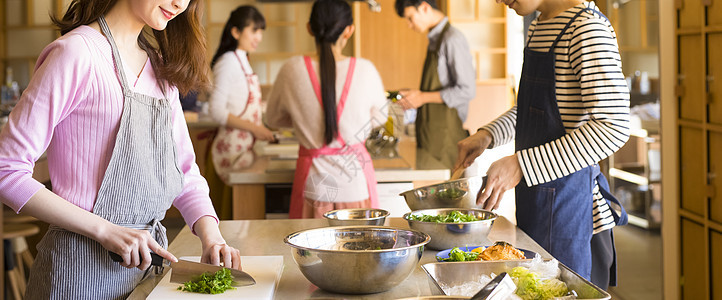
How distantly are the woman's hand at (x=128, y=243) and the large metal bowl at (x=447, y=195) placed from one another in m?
0.71

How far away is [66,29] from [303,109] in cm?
145

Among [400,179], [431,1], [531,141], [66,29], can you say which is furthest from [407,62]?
[66,29]

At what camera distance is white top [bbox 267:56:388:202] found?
270 centimetres

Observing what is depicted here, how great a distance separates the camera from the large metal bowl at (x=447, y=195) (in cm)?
164

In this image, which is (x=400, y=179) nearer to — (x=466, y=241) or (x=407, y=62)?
(x=466, y=241)

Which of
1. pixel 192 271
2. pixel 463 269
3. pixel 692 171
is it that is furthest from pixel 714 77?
pixel 192 271

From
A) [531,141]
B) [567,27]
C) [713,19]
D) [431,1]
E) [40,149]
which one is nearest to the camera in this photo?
[40,149]

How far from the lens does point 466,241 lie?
1.45 m

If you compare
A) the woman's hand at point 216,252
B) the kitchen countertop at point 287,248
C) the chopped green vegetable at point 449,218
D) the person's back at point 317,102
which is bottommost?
the kitchen countertop at point 287,248

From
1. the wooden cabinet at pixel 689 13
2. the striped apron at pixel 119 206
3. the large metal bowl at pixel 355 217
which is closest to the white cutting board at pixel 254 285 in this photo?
the striped apron at pixel 119 206

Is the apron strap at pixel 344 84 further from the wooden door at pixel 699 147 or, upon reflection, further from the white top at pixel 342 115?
the wooden door at pixel 699 147

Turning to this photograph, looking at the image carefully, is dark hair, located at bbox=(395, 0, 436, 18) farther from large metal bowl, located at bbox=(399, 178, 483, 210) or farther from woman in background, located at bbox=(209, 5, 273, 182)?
large metal bowl, located at bbox=(399, 178, 483, 210)

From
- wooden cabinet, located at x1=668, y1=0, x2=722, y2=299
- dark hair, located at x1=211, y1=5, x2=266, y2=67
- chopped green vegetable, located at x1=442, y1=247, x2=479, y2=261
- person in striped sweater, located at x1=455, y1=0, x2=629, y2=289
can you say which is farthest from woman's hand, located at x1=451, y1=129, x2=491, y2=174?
dark hair, located at x1=211, y1=5, x2=266, y2=67

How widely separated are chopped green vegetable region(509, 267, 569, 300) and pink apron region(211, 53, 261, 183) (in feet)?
8.41
